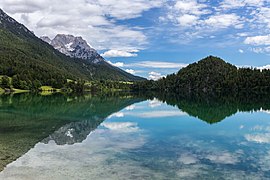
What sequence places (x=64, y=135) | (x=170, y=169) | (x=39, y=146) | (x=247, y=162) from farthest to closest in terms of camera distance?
(x=64, y=135)
(x=39, y=146)
(x=247, y=162)
(x=170, y=169)

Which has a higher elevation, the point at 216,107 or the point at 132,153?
the point at 216,107

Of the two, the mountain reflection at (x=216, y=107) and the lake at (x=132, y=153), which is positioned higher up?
the mountain reflection at (x=216, y=107)

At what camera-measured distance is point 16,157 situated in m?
26.4

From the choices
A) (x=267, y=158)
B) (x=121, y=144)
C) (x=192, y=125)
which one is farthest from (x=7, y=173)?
(x=192, y=125)

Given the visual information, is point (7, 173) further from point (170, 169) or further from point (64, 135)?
point (64, 135)

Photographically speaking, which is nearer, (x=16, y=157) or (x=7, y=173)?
(x=7, y=173)

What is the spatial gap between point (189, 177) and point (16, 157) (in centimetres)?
1519

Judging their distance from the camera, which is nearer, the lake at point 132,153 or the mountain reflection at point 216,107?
the lake at point 132,153

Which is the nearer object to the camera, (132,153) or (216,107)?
(132,153)

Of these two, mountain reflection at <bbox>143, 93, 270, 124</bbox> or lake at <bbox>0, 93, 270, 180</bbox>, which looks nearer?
lake at <bbox>0, 93, 270, 180</bbox>

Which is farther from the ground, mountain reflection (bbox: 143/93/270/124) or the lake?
mountain reflection (bbox: 143/93/270/124)

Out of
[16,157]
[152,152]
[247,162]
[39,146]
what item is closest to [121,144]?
[152,152]

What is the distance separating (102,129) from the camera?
149 feet

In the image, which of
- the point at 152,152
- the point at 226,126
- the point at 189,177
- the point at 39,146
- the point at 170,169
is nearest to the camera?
the point at 189,177
